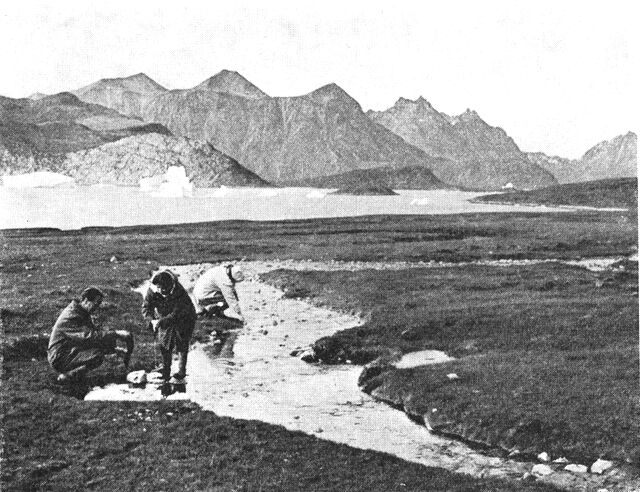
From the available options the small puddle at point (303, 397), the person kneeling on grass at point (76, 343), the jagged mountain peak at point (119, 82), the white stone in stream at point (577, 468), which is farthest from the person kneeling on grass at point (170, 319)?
the jagged mountain peak at point (119, 82)

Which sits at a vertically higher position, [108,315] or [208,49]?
[208,49]

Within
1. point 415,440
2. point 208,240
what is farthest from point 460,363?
point 208,240

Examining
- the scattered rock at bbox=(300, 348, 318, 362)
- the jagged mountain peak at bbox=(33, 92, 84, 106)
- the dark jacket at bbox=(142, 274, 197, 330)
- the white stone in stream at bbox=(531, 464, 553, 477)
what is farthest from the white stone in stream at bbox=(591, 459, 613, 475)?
the jagged mountain peak at bbox=(33, 92, 84, 106)

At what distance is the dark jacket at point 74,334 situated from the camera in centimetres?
2003

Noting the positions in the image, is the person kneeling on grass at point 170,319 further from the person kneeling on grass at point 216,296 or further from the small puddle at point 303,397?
the person kneeling on grass at point 216,296

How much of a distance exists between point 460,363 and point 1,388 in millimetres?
13043

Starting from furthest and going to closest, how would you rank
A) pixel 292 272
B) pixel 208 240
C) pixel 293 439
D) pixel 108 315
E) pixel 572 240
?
pixel 208 240 < pixel 572 240 < pixel 292 272 < pixel 108 315 < pixel 293 439

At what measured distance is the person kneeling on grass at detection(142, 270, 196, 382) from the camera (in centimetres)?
2169

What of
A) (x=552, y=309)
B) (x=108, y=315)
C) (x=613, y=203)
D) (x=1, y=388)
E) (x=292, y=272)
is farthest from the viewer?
(x=613, y=203)

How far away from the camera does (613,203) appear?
316 feet

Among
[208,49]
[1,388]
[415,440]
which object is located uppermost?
[208,49]

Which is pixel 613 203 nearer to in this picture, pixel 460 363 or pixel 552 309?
pixel 552 309

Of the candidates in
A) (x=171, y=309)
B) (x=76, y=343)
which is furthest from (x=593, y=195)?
(x=76, y=343)

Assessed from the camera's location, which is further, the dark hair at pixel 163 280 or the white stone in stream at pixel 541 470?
the dark hair at pixel 163 280
